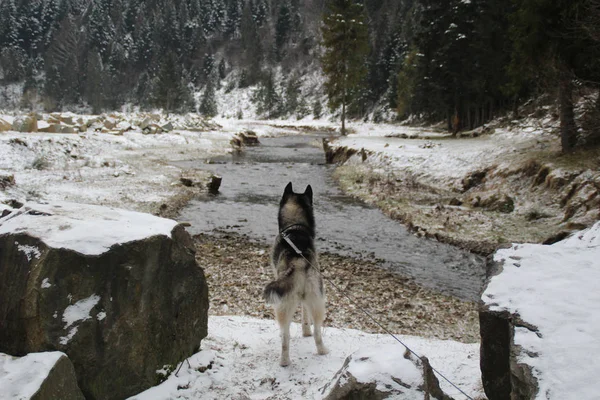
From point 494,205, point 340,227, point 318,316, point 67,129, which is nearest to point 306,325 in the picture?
point 318,316

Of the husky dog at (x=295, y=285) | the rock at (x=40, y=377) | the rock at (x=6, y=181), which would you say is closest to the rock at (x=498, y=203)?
the husky dog at (x=295, y=285)

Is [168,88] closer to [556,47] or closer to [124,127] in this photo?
[124,127]

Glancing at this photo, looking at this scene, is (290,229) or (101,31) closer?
(290,229)

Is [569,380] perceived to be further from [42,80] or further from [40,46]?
[40,46]

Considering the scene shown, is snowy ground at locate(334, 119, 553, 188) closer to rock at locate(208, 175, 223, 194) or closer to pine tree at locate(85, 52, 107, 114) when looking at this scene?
rock at locate(208, 175, 223, 194)

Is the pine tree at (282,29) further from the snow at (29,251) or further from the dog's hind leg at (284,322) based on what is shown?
the snow at (29,251)

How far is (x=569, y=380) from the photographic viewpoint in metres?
2.56

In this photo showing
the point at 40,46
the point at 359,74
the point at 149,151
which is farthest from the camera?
the point at 40,46

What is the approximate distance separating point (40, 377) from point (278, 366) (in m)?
2.47

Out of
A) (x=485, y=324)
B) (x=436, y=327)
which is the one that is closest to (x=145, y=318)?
(x=485, y=324)

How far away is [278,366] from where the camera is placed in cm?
451

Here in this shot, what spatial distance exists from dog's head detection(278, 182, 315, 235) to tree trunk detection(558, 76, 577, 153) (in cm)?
1144

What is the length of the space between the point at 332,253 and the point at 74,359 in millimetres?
7855

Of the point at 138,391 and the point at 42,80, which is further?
the point at 42,80
